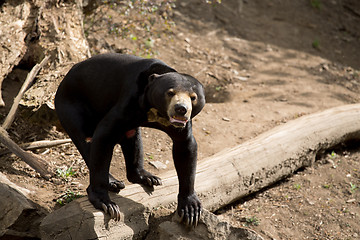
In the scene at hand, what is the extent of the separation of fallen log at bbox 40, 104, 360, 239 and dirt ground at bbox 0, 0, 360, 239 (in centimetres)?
23

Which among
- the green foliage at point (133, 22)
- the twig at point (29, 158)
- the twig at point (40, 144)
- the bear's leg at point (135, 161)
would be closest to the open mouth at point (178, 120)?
the bear's leg at point (135, 161)

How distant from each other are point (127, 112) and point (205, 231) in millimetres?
1045

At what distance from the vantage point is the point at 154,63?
127 inches

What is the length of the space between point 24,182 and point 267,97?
3937 millimetres

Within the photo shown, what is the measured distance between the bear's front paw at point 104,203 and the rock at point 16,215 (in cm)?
43

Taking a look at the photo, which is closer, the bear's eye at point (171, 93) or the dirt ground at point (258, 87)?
the bear's eye at point (171, 93)

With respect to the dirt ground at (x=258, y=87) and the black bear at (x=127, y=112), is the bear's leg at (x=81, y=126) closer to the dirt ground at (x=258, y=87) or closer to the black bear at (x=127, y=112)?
the black bear at (x=127, y=112)

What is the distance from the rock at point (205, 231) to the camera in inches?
126

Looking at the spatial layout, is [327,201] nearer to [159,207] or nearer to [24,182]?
[159,207]

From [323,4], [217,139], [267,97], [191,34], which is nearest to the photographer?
[217,139]

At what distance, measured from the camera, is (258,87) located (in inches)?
278

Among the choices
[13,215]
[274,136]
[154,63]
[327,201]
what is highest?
[154,63]

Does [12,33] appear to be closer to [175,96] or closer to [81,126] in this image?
[81,126]

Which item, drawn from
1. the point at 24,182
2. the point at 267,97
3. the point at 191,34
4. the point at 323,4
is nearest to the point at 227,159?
the point at 24,182
